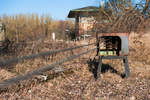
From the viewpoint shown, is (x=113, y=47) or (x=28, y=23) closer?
(x=113, y=47)

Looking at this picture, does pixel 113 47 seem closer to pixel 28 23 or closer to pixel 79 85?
pixel 79 85

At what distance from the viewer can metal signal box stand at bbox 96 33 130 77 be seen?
13.5 ft

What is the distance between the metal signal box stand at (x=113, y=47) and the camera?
4.11m

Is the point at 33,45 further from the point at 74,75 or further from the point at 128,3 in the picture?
the point at 128,3

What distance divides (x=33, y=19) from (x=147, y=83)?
11734 mm

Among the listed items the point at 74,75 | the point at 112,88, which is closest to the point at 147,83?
the point at 112,88

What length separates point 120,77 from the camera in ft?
14.2

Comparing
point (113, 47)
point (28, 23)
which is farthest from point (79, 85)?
point (28, 23)

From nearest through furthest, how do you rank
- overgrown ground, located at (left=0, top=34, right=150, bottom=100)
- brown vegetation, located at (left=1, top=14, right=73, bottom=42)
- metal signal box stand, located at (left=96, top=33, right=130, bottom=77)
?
1. overgrown ground, located at (left=0, top=34, right=150, bottom=100)
2. metal signal box stand, located at (left=96, top=33, right=130, bottom=77)
3. brown vegetation, located at (left=1, top=14, right=73, bottom=42)

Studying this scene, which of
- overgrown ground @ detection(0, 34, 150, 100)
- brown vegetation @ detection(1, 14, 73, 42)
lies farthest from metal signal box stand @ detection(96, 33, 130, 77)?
brown vegetation @ detection(1, 14, 73, 42)

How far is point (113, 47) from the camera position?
5.22 metres

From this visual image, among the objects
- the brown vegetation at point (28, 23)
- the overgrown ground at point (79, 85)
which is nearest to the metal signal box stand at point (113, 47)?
the overgrown ground at point (79, 85)

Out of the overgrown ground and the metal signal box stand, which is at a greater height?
the metal signal box stand

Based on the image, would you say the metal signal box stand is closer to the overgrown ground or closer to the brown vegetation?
the overgrown ground
